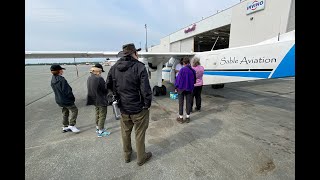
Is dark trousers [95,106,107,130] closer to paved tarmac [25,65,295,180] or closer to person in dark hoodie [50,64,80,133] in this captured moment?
paved tarmac [25,65,295,180]

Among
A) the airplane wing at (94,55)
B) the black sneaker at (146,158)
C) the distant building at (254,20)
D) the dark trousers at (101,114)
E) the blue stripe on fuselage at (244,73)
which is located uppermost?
the distant building at (254,20)

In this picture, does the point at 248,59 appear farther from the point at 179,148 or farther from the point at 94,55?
the point at 94,55

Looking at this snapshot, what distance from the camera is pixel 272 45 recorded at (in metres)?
4.68

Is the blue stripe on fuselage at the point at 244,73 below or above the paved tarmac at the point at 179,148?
above

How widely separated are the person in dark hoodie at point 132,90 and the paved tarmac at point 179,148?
634 mm

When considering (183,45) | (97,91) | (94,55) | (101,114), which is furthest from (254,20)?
(101,114)

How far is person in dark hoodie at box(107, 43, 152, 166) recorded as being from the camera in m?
2.57

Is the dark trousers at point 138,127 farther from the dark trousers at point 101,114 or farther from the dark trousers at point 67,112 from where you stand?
the dark trousers at point 67,112

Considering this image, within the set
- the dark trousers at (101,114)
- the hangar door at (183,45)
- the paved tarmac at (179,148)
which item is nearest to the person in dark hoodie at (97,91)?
→ the dark trousers at (101,114)

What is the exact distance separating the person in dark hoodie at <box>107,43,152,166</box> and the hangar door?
25773 millimetres

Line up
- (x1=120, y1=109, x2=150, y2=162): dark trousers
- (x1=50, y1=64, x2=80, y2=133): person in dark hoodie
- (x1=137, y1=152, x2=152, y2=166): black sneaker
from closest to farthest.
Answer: (x1=120, y1=109, x2=150, y2=162): dark trousers, (x1=137, y1=152, x2=152, y2=166): black sneaker, (x1=50, y1=64, x2=80, y2=133): person in dark hoodie

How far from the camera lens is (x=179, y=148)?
3389 millimetres

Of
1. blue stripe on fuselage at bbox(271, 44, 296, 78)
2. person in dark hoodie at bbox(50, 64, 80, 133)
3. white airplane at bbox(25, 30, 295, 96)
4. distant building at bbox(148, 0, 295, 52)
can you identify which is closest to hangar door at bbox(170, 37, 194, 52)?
distant building at bbox(148, 0, 295, 52)

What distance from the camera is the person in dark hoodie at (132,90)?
257 cm
